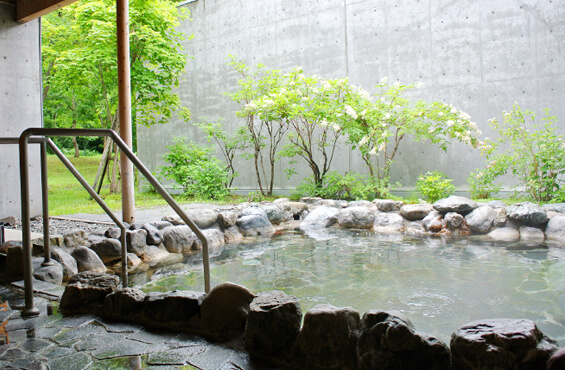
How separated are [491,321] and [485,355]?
0.20 m

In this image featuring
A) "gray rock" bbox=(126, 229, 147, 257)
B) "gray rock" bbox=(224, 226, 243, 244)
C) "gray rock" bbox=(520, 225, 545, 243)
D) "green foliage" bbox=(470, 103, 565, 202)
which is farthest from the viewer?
"green foliage" bbox=(470, 103, 565, 202)

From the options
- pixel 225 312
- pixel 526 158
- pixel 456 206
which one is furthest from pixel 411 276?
pixel 526 158

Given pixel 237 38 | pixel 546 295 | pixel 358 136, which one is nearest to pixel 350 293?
pixel 546 295

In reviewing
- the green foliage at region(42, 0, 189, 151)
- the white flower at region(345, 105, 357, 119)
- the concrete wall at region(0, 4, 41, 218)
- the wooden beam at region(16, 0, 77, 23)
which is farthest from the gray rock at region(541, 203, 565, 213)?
the concrete wall at region(0, 4, 41, 218)

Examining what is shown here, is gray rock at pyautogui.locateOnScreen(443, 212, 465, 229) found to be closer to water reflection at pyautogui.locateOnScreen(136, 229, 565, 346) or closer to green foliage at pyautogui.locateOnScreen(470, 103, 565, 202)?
water reflection at pyautogui.locateOnScreen(136, 229, 565, 346)

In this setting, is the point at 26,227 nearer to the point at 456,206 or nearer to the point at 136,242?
the point at 136,242

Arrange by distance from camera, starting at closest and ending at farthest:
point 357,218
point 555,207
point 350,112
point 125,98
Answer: point 125,98, point 555,207, point 357,218, point 350,112

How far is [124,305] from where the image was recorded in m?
2.27

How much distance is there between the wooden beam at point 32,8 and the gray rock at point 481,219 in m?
6.03

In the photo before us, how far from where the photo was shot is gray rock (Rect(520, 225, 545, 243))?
5.29 metres

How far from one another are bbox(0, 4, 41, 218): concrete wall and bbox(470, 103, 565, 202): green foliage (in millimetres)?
7322

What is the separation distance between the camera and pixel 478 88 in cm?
766

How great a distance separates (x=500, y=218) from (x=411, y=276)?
2646 millimetres

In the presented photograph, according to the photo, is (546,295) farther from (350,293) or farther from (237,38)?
(237,38)
